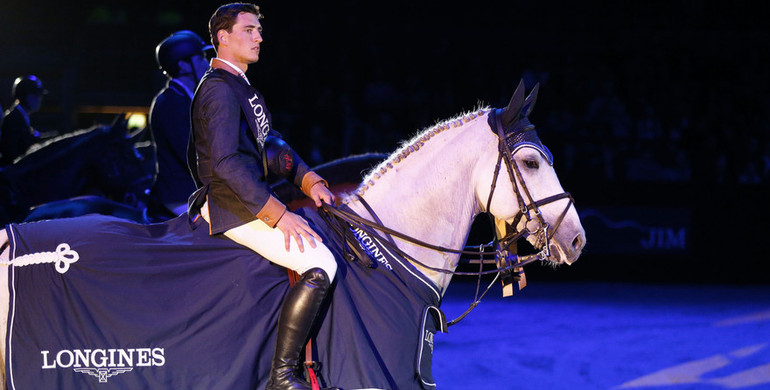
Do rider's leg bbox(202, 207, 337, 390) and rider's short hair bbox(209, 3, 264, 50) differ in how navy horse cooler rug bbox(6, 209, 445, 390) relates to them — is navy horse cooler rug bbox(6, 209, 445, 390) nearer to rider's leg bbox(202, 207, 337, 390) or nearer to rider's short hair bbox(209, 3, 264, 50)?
rider's leg bbox(202, 207, 337, 390)

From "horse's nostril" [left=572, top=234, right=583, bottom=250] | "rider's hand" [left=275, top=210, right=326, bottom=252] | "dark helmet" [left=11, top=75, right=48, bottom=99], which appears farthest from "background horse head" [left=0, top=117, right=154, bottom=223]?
"horse's nostril" [left=572, top=234, right=583, bottom=250]

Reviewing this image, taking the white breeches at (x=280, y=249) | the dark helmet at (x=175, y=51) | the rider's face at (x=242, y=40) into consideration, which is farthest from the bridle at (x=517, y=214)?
the dark helmet at (x=175, y=51)

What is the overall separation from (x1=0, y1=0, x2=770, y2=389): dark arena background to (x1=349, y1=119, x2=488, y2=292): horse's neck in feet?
8.38

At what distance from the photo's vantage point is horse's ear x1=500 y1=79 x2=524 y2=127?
279 cm

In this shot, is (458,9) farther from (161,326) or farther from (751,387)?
(161,326)

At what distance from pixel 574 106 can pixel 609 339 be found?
541 cm

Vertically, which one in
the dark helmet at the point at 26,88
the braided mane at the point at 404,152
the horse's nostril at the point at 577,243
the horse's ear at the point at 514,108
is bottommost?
the horse's nostril at the point at 577,243

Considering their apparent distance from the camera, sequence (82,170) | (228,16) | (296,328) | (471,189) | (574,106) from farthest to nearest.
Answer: (574,106)
(82,170)
(471,189)
(228,16)
(296,328)

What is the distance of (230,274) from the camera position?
102 inches

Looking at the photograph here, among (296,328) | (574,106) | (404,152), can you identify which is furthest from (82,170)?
(574,106)

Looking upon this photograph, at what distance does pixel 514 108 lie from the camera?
2814 mm

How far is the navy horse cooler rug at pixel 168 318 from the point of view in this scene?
97.7 inches

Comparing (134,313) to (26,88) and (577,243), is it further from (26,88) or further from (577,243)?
(26,88)

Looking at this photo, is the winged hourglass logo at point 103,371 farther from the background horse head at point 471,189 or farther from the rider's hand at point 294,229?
the background horse head at point 471,189
